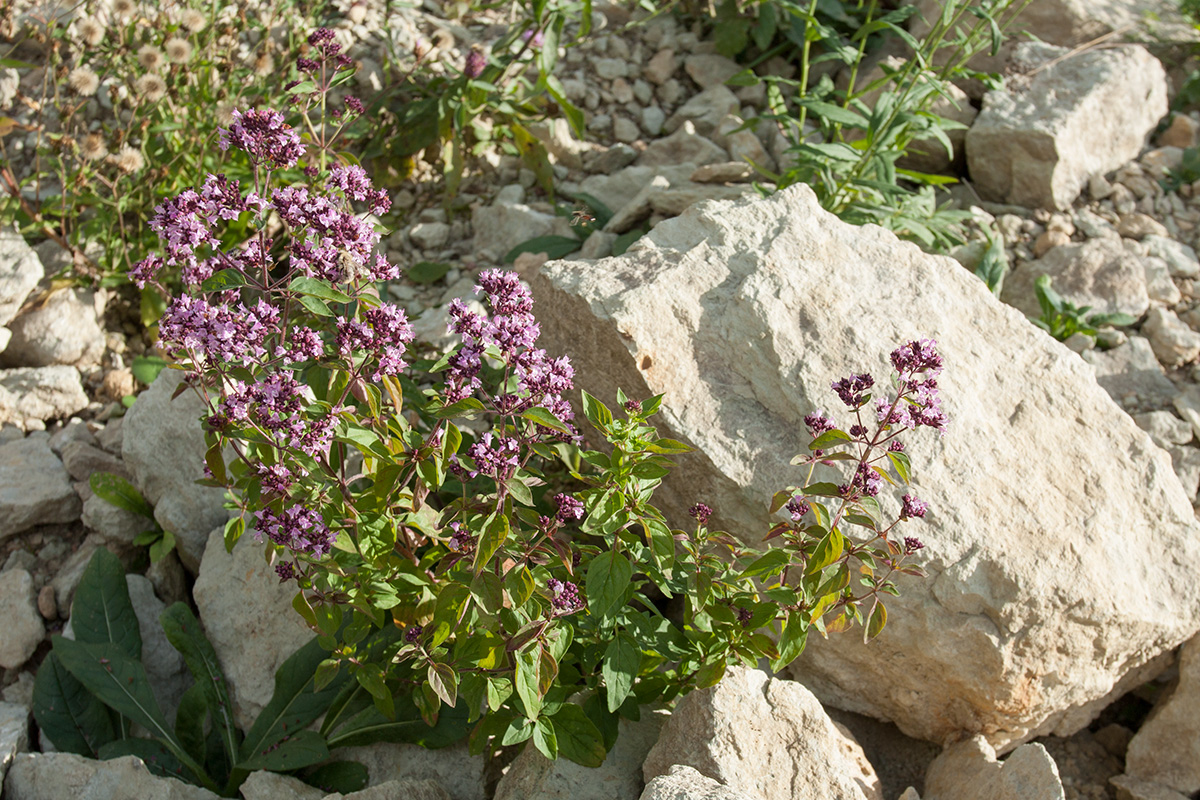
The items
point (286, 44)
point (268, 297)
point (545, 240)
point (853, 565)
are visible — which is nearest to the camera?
point (268, 297)

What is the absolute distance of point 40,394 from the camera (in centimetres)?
472

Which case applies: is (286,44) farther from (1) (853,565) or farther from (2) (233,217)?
(1) (853,565)

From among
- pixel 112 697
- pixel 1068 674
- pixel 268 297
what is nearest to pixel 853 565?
pixel 1068 674

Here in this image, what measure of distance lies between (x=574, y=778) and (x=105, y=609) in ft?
6.97

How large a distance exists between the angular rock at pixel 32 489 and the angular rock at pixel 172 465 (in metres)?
0.36

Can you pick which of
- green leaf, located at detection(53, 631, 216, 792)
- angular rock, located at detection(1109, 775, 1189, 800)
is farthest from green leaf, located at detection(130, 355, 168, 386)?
angular rock, located at detection(1109, 775, 1189, 800)

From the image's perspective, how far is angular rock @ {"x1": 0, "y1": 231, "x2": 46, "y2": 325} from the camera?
478cm

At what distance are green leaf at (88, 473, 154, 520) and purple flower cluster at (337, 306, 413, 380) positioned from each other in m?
2.11

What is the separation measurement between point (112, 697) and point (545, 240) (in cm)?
298

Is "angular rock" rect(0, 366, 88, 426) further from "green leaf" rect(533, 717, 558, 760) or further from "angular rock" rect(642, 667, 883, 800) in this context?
"angular rock" rect(642, 667, 883, 800)

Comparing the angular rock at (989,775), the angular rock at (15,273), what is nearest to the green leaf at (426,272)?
the angular rock at (15,273)

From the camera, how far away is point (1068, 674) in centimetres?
359

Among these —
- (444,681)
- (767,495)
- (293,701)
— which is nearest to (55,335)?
(293,701)

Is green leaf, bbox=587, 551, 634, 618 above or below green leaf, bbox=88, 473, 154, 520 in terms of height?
above
